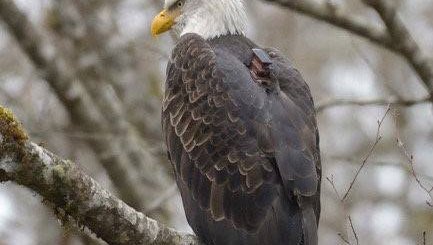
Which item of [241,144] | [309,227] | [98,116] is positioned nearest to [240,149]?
[241,144]

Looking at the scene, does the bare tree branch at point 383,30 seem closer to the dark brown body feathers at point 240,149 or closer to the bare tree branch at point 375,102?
the bare tree branch at point 375,102

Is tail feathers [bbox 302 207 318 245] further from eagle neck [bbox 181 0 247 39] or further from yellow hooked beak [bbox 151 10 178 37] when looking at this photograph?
yellow hooked beak [bbox 151 10 178 37]

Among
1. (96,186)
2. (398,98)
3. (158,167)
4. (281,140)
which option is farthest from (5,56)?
(96,186)

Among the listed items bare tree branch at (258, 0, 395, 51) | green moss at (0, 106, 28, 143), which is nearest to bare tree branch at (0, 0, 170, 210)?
bare tree branch at (258, 0, 395, 51)

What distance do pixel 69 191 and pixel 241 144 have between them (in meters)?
1.59

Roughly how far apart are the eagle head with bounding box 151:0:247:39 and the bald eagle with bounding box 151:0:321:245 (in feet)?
2.26

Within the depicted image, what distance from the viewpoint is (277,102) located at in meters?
6.76

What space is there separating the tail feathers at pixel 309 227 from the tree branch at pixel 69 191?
0.86 m

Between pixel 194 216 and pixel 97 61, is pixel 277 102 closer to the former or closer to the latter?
pixel 194 216

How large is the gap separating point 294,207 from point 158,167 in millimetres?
6045

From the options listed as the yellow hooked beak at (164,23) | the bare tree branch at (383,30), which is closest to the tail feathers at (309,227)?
the bare tree branch at (383,30)

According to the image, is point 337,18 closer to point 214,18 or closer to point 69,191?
point 214,18

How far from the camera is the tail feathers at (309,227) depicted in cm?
629

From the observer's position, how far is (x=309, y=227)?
20.8 feet
